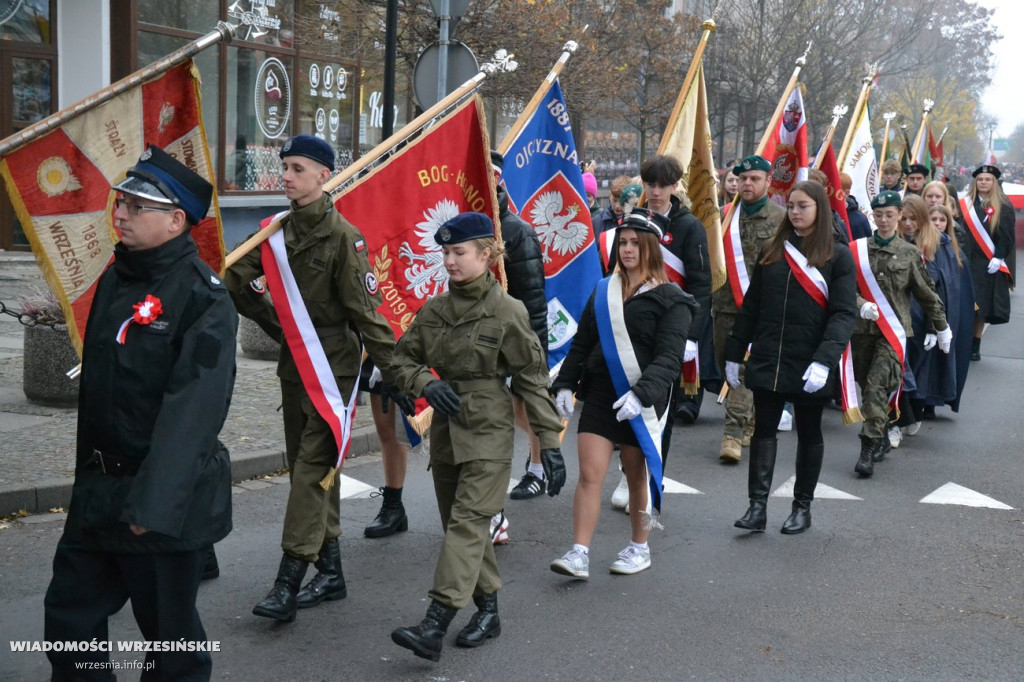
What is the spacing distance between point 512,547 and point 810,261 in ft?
7.14

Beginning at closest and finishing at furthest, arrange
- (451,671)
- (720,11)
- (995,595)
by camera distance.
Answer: (451,671) < (995,595) < (720,11)

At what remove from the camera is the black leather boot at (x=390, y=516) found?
645cm

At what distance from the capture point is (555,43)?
1834cm

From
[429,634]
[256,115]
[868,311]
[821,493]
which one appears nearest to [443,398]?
[429,634]

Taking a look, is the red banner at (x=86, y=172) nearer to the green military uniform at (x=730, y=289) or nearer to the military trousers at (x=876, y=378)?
the green military uniform at (x=730, y=289)

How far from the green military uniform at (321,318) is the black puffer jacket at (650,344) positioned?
1068 millimetres

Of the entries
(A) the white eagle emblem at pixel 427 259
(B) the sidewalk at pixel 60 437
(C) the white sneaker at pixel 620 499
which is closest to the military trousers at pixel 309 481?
(A) the white eagle emblem at pixel 427 259

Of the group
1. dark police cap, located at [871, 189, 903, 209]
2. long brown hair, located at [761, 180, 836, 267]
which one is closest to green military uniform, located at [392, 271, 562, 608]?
long brown hair, located at [761, 180, 836, 267]

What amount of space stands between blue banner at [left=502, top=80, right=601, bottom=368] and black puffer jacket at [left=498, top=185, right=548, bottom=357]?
3.63 ft

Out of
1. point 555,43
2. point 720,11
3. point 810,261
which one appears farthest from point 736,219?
point 720,11

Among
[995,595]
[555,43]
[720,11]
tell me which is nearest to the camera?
[995,595]

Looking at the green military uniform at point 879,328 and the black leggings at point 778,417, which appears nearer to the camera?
the black leggings at point 778,417

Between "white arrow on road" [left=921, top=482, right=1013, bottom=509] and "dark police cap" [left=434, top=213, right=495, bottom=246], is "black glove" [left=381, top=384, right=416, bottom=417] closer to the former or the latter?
"dark police cap" [left=434, top=213, right=495, bottom=246]

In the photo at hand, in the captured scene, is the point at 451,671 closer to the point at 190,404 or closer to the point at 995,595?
the point at 190,404
